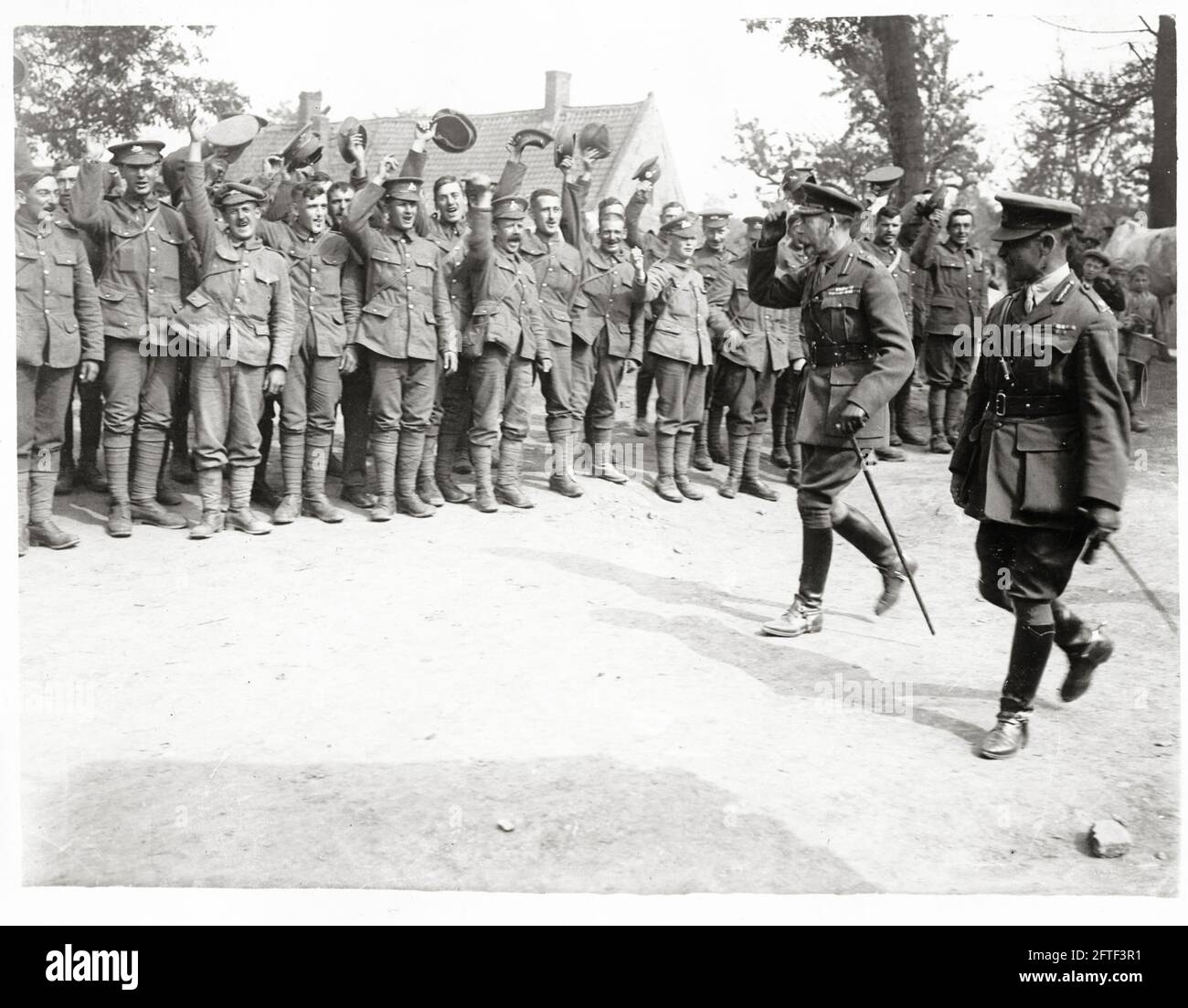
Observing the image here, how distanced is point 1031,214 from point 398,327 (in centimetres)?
403

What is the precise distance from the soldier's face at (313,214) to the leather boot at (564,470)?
83.7 inches

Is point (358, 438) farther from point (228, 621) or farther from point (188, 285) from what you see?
point (228, 621)

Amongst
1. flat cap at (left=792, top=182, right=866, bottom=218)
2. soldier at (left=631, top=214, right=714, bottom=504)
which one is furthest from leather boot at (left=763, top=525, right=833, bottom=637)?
soldier at (left=631, top=214, right=714, bottom=504)

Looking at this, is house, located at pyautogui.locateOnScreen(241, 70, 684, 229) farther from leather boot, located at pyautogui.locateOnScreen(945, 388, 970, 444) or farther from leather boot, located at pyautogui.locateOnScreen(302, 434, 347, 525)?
leather boot, located at pyautogui.locateOnScreen(945, 388, 970, 444)

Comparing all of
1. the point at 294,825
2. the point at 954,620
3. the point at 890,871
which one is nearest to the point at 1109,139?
the point at 954,620

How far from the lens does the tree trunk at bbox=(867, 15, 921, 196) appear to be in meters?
9.98

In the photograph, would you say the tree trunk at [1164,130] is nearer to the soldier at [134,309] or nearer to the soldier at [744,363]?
the soldier at [744,363]

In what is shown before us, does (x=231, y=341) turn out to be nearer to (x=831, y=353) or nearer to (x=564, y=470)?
(x=564, y=470)

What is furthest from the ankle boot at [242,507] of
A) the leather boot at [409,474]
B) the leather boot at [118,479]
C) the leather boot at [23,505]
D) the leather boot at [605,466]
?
the leather boot at [605,466]

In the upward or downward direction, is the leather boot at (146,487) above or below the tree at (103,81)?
below

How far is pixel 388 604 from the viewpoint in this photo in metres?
5.87

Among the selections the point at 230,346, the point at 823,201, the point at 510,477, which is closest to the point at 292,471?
the point at 230,346

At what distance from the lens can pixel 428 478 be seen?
7711 millimetres

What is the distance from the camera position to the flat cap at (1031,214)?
4.43 metres
